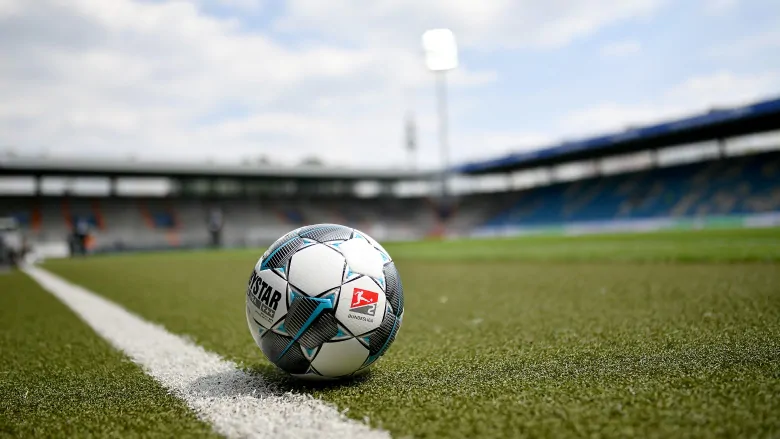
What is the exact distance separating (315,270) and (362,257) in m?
0.28

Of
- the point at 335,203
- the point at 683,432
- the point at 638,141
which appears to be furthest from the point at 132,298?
the point at 335,203

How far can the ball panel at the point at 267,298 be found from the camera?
2.86 metres

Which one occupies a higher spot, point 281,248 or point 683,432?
point 281,248

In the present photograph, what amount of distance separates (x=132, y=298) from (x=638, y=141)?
111ft

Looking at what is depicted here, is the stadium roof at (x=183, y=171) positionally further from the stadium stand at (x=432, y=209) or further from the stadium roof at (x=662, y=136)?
the stadium roof at (x=662, y=136)

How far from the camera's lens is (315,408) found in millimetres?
2488

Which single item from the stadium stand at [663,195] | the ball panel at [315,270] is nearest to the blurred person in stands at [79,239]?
the ball panel at [315,270]

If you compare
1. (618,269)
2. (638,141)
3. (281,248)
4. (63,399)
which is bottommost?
(618,269)

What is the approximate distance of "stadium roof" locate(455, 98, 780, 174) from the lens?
2819 centimetres

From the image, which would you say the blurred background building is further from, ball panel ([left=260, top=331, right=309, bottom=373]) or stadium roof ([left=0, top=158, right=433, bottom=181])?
ball panel ([left=260, top=331, right=309, bottom=373])

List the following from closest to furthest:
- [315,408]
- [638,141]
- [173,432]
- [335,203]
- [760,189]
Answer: [173,432] → [315,408] → [760,189] → [638,141] → [335,203]

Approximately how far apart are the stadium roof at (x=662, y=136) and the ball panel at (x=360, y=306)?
1200 inches

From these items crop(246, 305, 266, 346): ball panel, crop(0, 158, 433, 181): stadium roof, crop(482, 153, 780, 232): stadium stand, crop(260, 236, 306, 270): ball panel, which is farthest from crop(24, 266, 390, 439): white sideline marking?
crop(0, 158, 433, 181): stadium roof

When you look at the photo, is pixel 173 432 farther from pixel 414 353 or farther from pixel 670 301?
pixel 670 301
